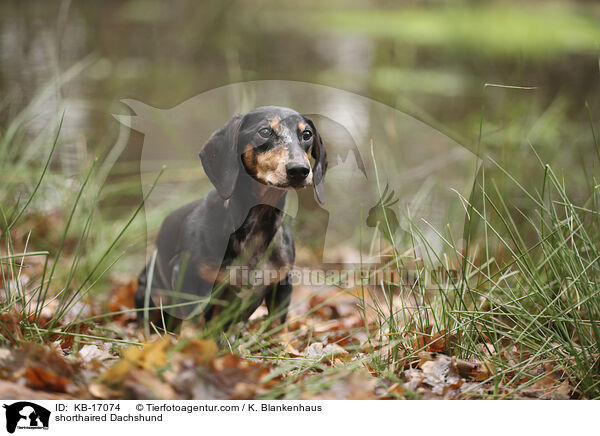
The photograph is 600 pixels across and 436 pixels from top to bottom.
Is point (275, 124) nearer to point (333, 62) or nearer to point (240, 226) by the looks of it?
point (240, 226)

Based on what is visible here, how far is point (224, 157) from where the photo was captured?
57.1 inches

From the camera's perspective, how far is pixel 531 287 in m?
1.47

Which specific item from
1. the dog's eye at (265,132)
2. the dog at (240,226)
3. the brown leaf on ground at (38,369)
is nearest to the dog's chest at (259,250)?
the dog at (240,226)

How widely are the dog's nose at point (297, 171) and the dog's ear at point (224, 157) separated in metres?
0.19

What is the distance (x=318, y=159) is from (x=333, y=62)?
3.93 metres

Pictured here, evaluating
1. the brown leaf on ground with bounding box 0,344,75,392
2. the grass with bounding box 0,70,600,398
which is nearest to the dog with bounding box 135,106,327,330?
the grass with bounding box 0,70,600,398

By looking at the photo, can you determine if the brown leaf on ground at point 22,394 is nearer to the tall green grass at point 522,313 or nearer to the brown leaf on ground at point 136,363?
the brown leaf on ground at point 136,363

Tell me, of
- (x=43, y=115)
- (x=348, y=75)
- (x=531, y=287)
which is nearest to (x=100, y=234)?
(x=43, y=115)

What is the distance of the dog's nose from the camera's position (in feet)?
4.22

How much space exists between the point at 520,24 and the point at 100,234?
4492mm

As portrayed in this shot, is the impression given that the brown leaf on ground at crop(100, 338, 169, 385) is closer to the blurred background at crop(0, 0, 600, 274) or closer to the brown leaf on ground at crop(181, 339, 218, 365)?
the brown leaf on ground at crop(181, 339, 218, 365)

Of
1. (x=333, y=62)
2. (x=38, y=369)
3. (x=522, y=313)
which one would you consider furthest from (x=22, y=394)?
(x=333, y=62)

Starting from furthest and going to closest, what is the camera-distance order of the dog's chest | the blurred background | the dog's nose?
the blurred background → the dog's chest → the dog's nose

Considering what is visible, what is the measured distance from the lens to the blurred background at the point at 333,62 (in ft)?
8.68
